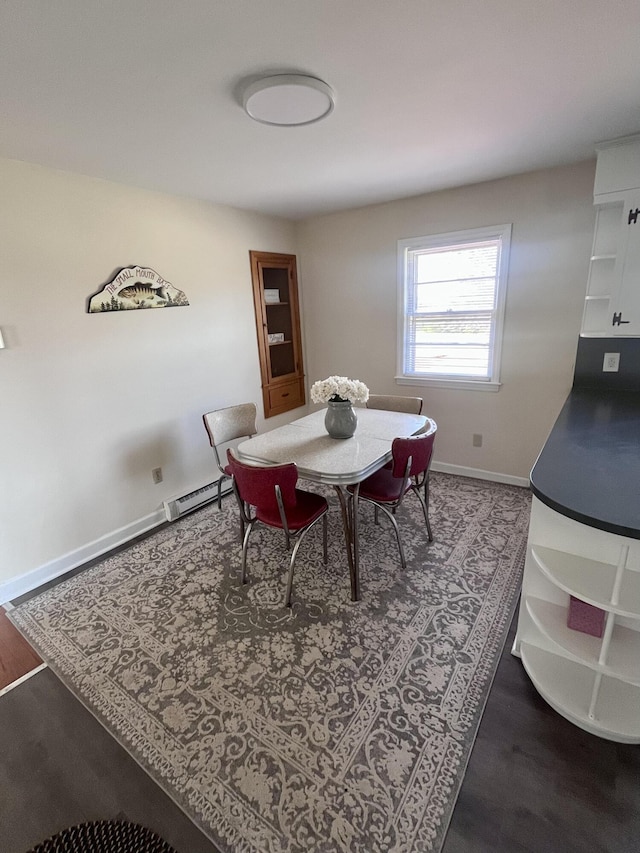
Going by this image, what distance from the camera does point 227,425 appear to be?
10.4 ft

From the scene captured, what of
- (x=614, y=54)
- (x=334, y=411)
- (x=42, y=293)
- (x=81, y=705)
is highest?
(x=614, y=54)

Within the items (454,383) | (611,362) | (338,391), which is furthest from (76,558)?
(611,362)

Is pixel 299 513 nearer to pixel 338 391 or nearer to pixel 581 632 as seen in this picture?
pixel 338 391

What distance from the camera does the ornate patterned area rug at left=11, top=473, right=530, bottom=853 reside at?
1.28 m

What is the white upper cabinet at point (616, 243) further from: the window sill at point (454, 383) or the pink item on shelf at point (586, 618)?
the pink item on shelf at point (586, 618)

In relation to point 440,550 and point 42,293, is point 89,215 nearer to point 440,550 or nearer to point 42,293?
point 42,293

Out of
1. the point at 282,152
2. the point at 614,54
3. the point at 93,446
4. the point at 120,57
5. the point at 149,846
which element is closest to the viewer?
the point at 149,846

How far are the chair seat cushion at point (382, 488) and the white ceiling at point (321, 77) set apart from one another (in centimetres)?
186

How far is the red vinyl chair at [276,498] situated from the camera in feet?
6.15

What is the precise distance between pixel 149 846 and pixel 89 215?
3034 mm

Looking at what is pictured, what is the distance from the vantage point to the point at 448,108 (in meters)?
1.75

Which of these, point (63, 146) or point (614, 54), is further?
point (63, 146)

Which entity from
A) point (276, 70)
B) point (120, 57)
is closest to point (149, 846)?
point (120, 57)

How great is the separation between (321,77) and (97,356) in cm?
205
